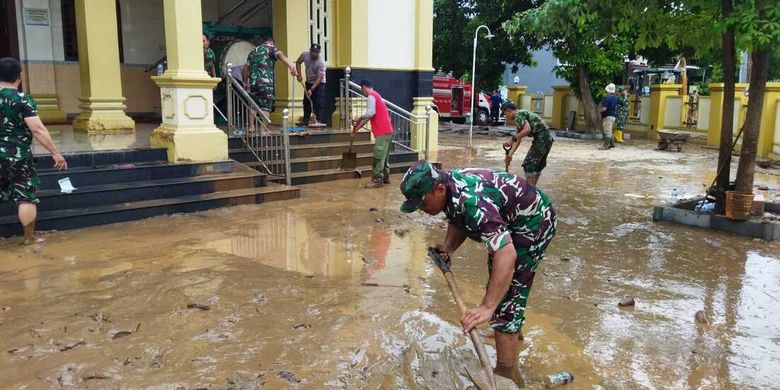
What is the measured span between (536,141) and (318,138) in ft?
13.4

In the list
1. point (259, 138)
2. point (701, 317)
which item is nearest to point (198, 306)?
point (701, 317)

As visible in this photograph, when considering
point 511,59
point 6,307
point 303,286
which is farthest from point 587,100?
point 6,307

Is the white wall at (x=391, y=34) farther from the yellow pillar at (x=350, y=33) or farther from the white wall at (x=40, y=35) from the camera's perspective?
the white wall at (x=40, y=35)

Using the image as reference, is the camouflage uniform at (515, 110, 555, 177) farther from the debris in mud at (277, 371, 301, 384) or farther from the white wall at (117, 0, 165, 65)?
the white wall at (117, 0, 165, 65)

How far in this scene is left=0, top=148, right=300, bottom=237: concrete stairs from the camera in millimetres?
6797

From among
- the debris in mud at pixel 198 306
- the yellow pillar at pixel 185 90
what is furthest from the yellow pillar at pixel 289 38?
the debris in mud at pixel 198 306

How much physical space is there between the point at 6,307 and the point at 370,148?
7.43 m

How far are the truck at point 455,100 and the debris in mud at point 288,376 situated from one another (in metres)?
22.2

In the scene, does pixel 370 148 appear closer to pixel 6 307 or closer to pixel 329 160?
pixel 329 160

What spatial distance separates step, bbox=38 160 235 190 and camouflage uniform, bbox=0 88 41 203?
1.16m

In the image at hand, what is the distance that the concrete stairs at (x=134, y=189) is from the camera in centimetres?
680

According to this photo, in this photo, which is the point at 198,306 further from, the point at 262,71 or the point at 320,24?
the point at 320,24

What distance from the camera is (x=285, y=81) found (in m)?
12.2

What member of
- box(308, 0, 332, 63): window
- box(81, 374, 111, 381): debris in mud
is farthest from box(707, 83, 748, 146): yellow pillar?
box(81, 374, 111, 381): debris in mud
